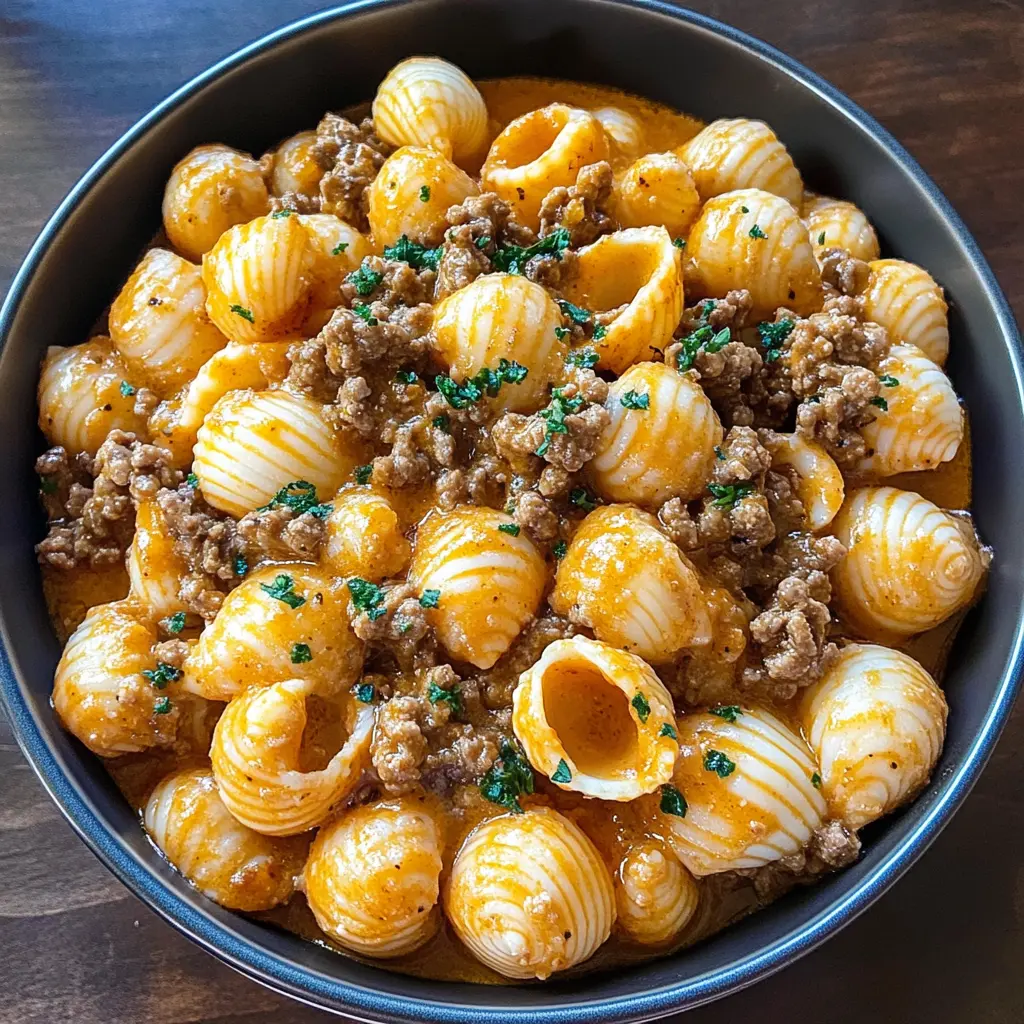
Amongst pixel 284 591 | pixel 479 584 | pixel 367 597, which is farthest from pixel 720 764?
pixel 284 591

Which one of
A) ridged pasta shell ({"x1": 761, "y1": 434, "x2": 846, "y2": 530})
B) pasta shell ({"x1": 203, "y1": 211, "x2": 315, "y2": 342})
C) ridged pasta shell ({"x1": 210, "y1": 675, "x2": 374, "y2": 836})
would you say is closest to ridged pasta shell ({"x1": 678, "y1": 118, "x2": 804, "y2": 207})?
ridged pasta shell ({"x1": 761, "y1": 434, "x2": 846, "y2": 530})

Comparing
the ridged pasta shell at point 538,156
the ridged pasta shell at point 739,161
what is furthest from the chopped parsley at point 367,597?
the ridged pasta shell at point 739,161

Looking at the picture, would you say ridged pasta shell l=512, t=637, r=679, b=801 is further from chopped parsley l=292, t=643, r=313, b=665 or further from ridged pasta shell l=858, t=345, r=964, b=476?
ridged pasta shell l=858, t=345, r=964, b=476

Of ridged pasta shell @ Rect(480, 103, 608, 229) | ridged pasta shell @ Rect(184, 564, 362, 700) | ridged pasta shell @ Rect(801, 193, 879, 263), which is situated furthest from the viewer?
ridged pasta shell @ Rect(801, 193, 879, 263)

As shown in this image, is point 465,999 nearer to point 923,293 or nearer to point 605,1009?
point 605,1009

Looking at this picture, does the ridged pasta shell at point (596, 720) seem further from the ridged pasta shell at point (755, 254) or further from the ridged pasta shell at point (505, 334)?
the ridged pasta shell at point (755, 254)

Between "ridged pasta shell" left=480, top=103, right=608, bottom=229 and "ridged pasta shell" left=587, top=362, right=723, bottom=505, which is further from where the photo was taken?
"ridged pasta shell" left=480, top=103, right=608, bottom=229
